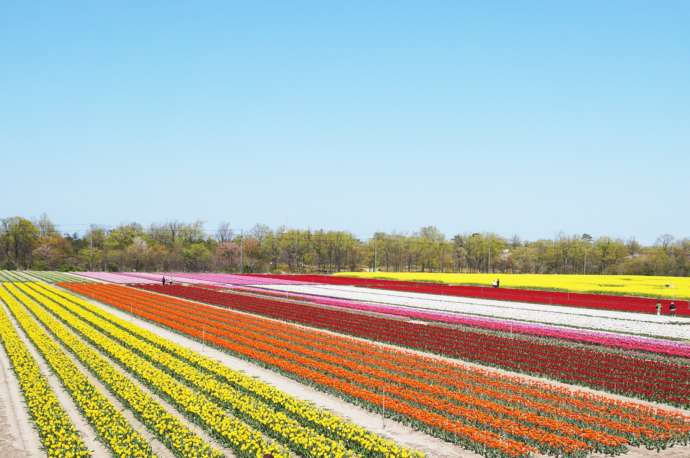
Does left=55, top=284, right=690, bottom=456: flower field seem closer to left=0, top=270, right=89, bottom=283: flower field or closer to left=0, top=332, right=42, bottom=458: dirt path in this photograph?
left=0, top=332, right=42, bottom=458: dirt path

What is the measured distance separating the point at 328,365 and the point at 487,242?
5288 inches

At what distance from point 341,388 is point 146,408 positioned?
5768 mm

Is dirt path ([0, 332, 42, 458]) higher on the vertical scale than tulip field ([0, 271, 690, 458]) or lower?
lower

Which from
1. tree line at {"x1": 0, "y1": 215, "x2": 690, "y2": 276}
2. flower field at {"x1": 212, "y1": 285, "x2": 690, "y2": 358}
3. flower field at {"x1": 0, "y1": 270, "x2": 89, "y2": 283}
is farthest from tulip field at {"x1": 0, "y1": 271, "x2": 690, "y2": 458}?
tree line at {"x1": 0, "y1": 215, "x2": 690, "y2": 276}

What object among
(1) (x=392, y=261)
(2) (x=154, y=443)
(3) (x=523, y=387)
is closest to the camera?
(2) (x=154, y=443)

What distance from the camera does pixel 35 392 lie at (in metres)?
17.2

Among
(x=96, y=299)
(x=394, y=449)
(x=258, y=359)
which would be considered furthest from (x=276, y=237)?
(x=394, y=449)

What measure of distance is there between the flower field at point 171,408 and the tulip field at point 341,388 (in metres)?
0.06

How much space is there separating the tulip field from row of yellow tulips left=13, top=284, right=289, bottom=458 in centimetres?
6

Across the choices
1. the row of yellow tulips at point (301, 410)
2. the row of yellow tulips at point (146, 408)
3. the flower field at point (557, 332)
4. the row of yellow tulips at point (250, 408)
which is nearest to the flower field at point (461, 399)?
the row of yellow tulips at point (250, 408)

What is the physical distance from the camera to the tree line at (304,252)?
124 meters

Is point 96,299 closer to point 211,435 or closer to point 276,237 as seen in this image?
point 211,435

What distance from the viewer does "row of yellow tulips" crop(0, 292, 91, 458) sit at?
13.1 meters

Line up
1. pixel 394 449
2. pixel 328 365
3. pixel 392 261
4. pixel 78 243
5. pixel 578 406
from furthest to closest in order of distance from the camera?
pixel 392 261 < pixel 78 243 < pixel 328 365 < pixel 578 406 < pixel 394 449
